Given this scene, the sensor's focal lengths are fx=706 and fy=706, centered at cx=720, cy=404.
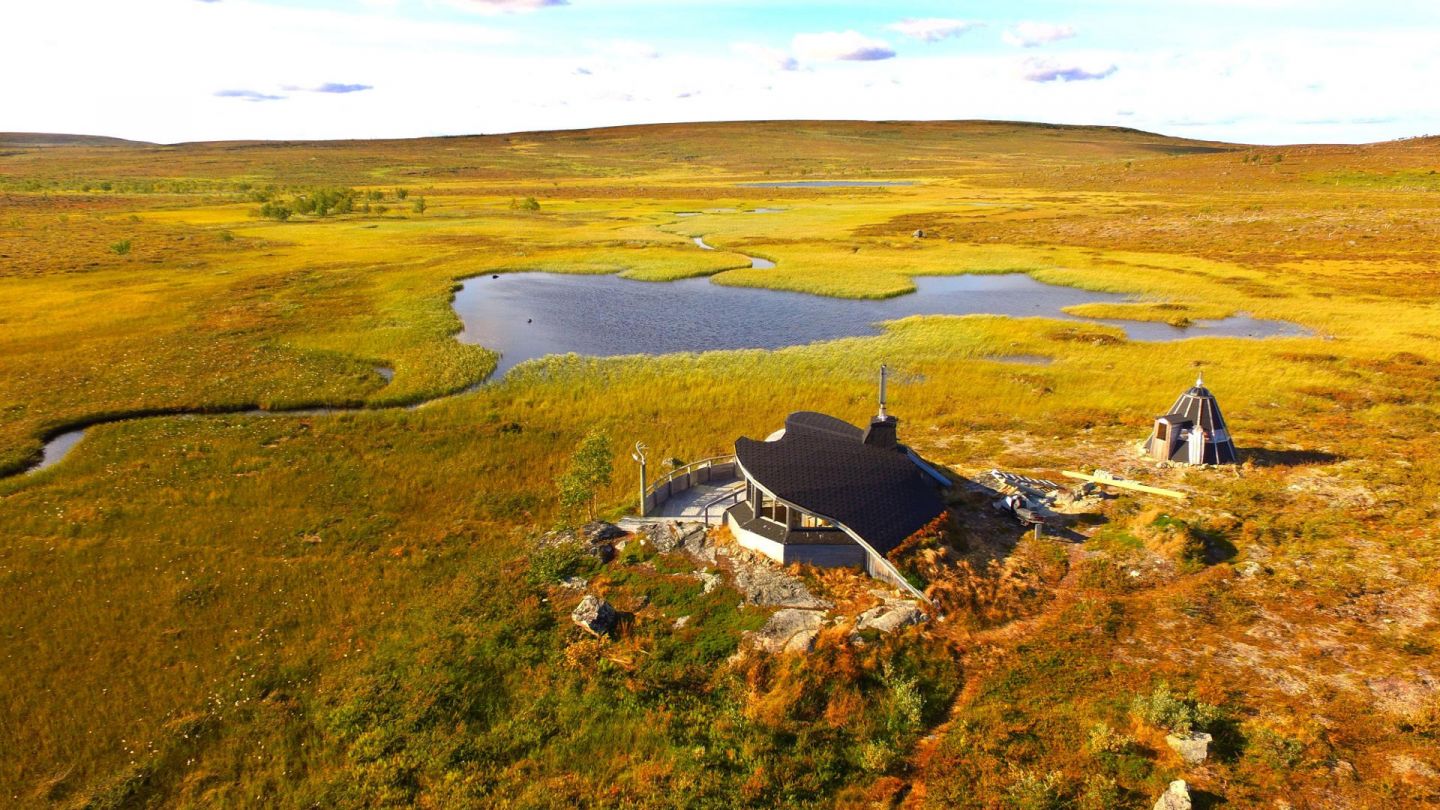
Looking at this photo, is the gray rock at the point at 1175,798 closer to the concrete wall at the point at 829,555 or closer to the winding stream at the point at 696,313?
the concrete wall at the point at 829,555

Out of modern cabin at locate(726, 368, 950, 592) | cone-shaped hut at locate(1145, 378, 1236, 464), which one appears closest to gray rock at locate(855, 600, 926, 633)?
modern cabin at locate(726, 368, 950, 592)

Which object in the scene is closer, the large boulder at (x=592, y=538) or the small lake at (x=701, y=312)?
the large boulder at (x=592, y=538)

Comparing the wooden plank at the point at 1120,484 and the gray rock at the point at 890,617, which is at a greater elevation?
the wooden plank at the point at 1120,484

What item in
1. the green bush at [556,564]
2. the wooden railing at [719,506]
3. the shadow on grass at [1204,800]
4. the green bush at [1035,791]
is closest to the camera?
the shadow on grass at [1204,800]

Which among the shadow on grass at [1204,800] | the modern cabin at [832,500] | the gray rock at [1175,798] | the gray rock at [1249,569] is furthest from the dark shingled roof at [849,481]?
the shadow on grass at [1204,800]

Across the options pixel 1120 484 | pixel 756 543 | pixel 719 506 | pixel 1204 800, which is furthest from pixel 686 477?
pixel 1204 800

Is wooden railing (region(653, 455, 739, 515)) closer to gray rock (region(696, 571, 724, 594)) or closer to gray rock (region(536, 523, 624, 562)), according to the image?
gray rock (region(536, 523, 624, 562))

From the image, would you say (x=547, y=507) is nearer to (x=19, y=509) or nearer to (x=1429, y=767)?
(x=19, y=509)

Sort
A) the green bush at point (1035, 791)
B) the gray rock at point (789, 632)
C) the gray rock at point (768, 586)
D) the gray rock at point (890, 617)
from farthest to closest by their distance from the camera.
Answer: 1. the gray rock at point (768, 586)
2. the gray rock at point (890, 617)
3. the gray rock at point (789, 632)
4. the green bush at point (1035, 791)
